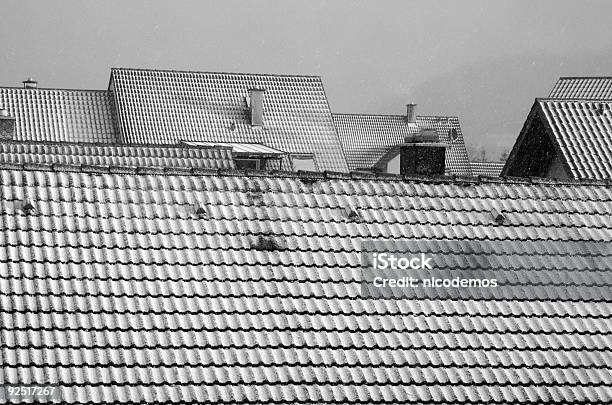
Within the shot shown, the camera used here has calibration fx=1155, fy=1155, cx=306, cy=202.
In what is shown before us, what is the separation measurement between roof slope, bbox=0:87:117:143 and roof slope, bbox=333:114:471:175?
16385 mm

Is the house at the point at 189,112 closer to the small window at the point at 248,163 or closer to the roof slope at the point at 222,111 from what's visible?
the roof slope at the point at 222,111

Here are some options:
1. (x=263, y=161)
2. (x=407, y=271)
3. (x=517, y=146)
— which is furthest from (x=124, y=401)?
(x=263, y=161)

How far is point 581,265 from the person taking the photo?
11562 millimetres

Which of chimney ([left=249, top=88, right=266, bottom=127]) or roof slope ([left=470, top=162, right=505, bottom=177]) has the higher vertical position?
roof slope ([left=470, top=162, right=505, bottom=177])

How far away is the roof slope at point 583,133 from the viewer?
19.6m

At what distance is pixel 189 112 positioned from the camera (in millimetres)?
39844

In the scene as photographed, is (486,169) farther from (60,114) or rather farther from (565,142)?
(565,142)

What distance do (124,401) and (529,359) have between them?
364 centimetres

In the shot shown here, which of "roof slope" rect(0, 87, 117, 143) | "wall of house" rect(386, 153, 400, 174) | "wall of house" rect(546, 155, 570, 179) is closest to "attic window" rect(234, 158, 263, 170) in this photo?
"wall of house" rect(546, 155, 570, 179)

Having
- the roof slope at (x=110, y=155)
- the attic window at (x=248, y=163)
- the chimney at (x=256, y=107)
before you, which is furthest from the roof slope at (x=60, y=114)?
the roof slope at (x=110, y=155)

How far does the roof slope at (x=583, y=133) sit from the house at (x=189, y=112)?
53.9 ft

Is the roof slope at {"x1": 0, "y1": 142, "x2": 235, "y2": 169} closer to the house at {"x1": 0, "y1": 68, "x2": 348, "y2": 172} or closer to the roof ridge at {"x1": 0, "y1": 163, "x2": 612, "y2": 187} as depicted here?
the roof ridge at {"x1": 0, "y1": 163, "x2": 612, "y2": 187}

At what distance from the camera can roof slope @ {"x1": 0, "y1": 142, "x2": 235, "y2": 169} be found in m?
20.2

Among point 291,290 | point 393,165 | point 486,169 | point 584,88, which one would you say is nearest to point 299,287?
point 291,290
